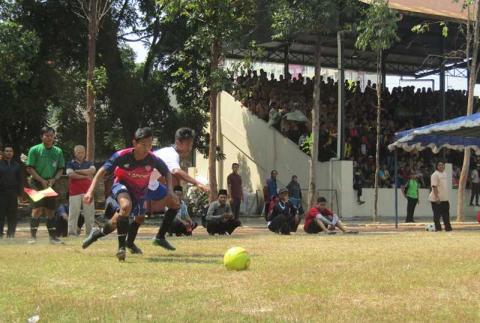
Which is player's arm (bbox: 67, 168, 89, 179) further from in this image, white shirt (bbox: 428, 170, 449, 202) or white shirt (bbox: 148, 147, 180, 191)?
white shirt (bbox: 428, 170, 449, 202)

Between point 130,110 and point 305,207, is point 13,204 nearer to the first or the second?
point 130,110

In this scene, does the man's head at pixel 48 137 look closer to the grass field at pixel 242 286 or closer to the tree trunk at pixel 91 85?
the grass field at pixel 242 286

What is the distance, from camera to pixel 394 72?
42.2 metres

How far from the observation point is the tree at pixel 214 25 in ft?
68.6

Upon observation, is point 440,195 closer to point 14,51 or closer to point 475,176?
point 14,51


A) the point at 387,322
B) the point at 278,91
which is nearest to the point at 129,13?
the point at 278,91

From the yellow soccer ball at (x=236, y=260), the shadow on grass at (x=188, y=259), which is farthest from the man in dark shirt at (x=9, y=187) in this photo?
the yellow soccer ball at (x=236, y=260)

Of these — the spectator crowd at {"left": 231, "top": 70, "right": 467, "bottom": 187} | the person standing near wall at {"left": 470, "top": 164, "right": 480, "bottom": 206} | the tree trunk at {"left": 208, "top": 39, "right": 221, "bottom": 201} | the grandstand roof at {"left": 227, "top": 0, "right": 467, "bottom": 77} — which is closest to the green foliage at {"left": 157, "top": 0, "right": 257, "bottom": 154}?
the tree trunk at {"left": 208, "top": 39, "right": 221, "bottom": 201}

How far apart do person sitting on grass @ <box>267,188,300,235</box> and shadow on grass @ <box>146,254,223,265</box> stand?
7.11 metres

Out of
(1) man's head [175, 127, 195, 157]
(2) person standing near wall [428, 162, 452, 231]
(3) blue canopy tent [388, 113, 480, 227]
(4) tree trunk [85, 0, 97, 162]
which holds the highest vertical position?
(4) tree trunk [85, 0, 97, 162]

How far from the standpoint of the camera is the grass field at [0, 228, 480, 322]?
17.4 feet

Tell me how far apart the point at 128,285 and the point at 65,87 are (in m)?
19.6

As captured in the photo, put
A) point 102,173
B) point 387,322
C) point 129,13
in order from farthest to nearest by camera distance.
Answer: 1. point 129,13
2. point 102,173
3. point 387,322

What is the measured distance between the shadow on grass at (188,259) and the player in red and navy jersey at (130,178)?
47 centimetres
